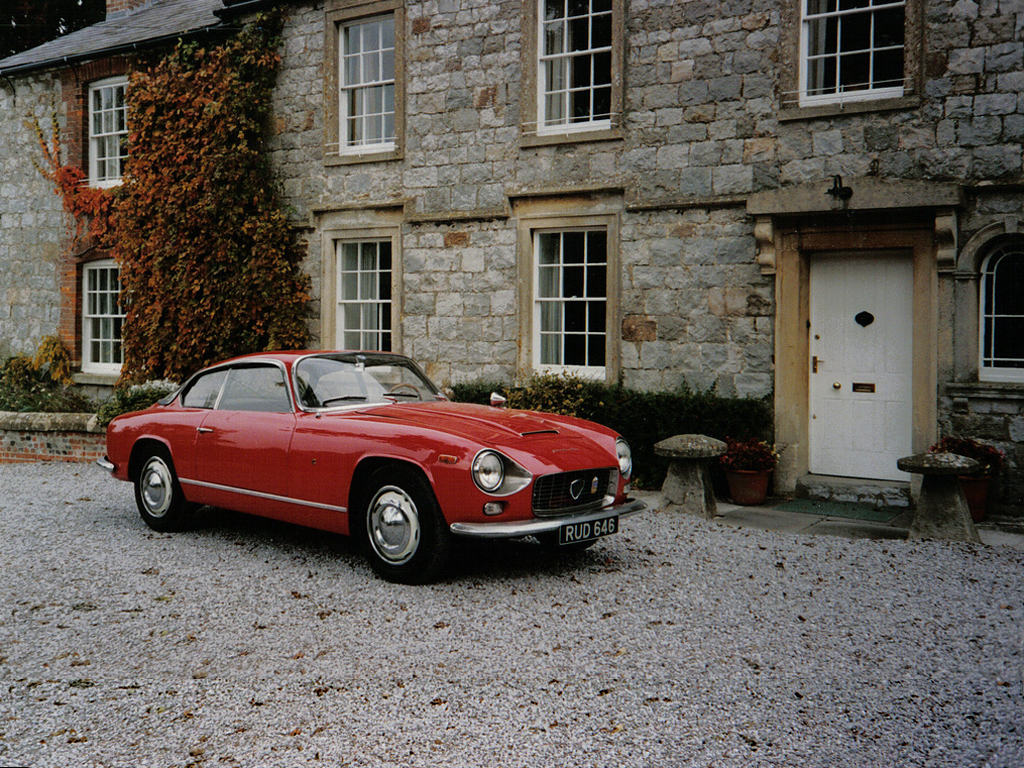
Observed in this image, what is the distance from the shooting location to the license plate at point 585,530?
569cm

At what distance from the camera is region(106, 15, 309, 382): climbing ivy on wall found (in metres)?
12.9

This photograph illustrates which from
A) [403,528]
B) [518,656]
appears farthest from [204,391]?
[518,656]

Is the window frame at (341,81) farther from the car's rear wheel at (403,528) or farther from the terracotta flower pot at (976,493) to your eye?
the terracotta flower pot at (976,493)

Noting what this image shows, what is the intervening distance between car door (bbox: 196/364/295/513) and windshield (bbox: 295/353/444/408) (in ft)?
0.59

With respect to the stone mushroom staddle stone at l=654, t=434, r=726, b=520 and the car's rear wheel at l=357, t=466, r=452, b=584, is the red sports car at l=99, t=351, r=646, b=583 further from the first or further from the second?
the stone mushroom staddle stone at l=654, t=434, r=726, b=520

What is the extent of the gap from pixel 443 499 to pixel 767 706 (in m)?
2.37

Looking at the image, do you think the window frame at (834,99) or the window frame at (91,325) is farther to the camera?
the window frame at (91,325)

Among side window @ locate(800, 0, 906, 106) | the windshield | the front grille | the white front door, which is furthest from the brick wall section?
side window @ locate(800, 0, 906, 106)

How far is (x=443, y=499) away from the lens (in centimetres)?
565

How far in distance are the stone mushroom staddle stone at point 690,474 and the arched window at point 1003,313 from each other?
2.76 metres

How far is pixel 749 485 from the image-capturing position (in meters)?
9.23

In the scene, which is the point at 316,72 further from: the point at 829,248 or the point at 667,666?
the point at 667,666

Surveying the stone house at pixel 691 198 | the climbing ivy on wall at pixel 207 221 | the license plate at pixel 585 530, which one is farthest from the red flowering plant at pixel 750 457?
the climbing ivy on wall at pixel 207 221

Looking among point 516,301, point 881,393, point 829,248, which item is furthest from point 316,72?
point 881,393
